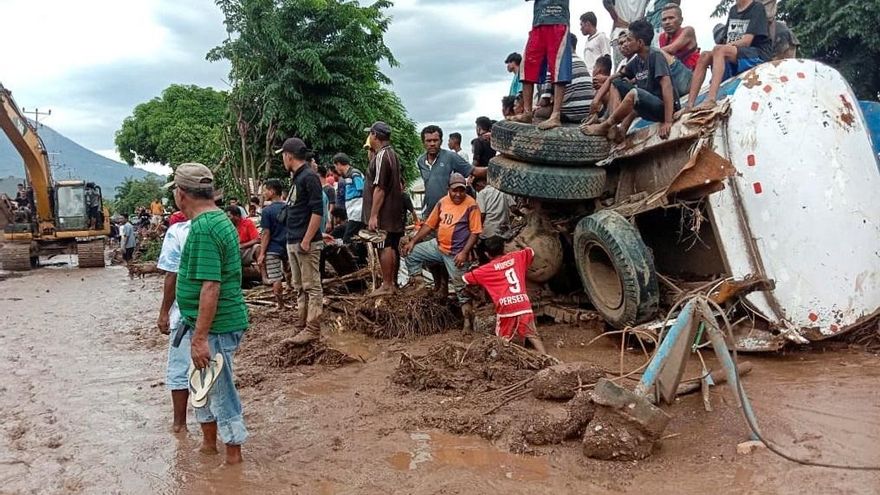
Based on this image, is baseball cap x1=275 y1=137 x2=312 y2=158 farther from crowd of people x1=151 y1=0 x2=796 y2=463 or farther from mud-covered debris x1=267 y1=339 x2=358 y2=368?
mud-covered debris x1=267 y1=339 x2=358 y2=368

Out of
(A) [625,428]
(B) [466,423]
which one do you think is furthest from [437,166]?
(A) [625,428]

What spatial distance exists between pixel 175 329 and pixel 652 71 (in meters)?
4.15

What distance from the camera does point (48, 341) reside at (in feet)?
24.6

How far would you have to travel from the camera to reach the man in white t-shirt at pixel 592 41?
858cm

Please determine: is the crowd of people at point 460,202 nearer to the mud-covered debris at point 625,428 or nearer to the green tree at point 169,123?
the mud-covered debris at point 625,428

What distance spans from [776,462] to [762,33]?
4301 millimetres

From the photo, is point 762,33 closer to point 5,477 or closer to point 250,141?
point 5,477

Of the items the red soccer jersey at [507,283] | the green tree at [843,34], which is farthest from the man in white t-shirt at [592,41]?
the green tree at [843,34]

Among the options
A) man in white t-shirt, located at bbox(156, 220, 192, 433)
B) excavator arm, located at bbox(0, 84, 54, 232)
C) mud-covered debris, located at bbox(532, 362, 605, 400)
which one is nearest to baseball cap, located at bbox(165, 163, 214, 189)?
man in white t-shirt, located at bbox(156, 220, 192, 433)

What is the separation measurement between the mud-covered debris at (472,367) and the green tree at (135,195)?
35839mm

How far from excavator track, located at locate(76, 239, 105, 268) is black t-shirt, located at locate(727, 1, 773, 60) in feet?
53.7

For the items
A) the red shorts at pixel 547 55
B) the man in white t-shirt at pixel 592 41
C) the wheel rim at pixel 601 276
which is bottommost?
the wheel rim at pixel 601 276

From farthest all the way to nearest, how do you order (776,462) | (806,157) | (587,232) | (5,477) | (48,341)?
(48,341) < (587,232) < (806,157) < (5,477) < (776,462)

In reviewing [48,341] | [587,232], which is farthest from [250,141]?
[587,232]
